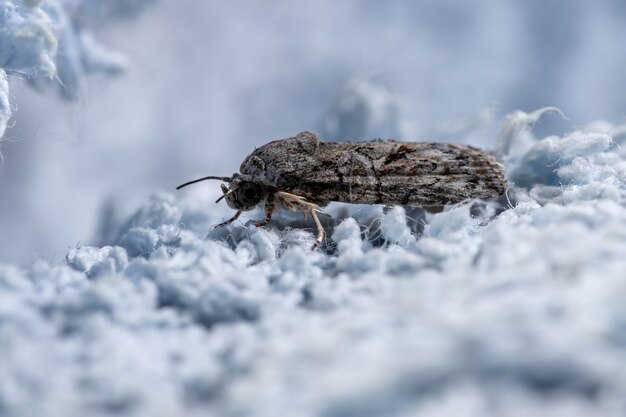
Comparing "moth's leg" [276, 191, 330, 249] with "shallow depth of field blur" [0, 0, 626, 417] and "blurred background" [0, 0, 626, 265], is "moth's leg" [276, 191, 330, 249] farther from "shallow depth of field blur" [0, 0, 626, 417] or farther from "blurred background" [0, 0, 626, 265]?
"blurred background" [0, 0, 626, 265]

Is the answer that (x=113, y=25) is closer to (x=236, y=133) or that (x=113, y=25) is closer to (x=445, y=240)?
(x=236, y=133)

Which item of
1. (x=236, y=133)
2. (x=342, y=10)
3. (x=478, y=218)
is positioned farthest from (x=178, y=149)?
(x=478, y=218)

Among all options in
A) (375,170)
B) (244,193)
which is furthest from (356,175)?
(244,193)

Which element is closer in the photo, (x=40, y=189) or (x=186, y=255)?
(x=186, y=255)

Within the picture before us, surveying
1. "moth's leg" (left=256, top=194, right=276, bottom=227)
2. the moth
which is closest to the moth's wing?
the moth

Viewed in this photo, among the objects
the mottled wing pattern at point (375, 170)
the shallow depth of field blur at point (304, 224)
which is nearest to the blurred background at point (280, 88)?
the shallow depth of field blur at point (304, 224)

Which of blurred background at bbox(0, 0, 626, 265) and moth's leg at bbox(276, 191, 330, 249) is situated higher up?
blurred background at bbox(0, 0, 626, 265)

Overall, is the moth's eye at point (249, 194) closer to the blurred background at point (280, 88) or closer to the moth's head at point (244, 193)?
the moth's head at point (244, 193)

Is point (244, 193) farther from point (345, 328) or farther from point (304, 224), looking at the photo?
point (345, 328)
